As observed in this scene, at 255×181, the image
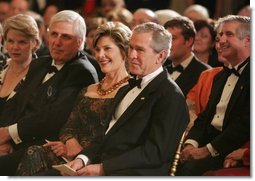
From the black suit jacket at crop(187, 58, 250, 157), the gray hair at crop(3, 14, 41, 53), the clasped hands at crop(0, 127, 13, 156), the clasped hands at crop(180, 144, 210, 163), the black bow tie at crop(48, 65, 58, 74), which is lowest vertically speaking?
the clasped hands at crop(0, 127, 13, 156)

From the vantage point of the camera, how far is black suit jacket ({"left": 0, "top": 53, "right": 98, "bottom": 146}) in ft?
17.0

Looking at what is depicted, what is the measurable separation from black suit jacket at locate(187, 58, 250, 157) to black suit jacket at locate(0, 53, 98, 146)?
2.73ft

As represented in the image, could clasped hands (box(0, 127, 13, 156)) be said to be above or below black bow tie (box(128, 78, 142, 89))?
below

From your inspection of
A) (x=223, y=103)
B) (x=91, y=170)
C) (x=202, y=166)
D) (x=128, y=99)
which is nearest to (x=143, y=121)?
(x=128, y=99)

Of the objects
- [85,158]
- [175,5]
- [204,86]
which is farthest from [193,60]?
[175,5]

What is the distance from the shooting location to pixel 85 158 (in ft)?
15.1

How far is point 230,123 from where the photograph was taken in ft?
15.4

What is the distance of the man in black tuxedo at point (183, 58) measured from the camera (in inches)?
220

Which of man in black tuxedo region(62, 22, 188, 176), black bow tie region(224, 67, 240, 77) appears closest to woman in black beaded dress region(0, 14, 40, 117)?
man in black tuxedo region(62, 22, 188, 176)

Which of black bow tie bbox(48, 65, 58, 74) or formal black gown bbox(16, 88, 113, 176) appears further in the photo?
black bow tie bbox(48, 65, 58, 74)

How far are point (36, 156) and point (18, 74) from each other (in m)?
1.09

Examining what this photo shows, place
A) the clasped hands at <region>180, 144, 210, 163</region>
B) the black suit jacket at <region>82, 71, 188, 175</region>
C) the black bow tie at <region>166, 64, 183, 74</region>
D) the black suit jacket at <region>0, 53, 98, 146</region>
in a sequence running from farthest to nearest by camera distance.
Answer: the black bow tie at <region>166, 64, 183, 74</region> → the black suit jacket at <region>0, 53, 98, 146</region> → the clasped hands at <region>180, 144, 210, 163</region> → the black suit jacket at <region>82, 71, 188, 175</region>

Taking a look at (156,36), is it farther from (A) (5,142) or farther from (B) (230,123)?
(A) (5,142)

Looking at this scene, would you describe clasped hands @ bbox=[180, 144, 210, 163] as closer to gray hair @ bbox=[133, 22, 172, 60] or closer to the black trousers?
the black trousers
